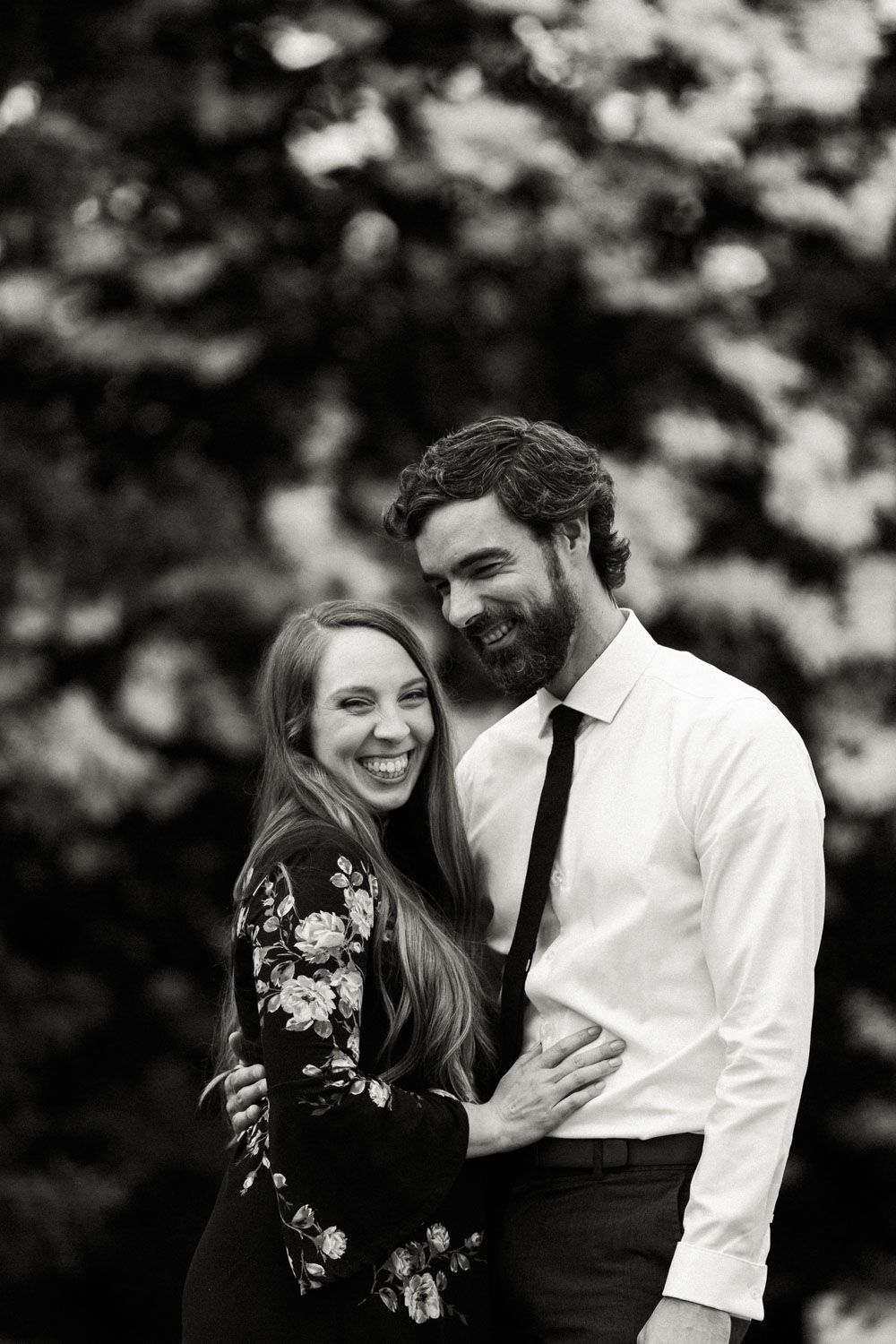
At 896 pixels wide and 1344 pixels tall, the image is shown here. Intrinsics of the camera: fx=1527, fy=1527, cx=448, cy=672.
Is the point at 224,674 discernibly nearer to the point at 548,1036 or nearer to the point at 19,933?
the point at 19,933

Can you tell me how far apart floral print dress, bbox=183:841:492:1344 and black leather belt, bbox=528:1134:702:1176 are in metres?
0.13

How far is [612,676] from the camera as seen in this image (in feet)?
6.34

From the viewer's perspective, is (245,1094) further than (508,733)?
No

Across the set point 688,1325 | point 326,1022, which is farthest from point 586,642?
point 688,1325

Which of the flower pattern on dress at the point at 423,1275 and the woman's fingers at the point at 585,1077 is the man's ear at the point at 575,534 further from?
the flower pattern on dress at the point at 423,1275

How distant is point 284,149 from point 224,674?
1103 mm

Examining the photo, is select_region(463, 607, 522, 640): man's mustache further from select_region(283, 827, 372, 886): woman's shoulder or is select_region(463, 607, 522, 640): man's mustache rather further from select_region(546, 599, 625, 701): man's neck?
select_region(283, 827, 372, 886): woman's shoulder

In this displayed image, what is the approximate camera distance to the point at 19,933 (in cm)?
310

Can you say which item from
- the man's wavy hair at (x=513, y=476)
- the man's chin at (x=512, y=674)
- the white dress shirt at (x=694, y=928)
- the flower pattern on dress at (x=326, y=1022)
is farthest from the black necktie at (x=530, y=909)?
the man's wavy hair at (x=513, y=476)

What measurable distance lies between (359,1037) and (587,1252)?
363mm

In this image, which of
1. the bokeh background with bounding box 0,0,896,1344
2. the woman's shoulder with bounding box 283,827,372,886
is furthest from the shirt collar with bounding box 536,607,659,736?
the bokeh background with bounding box 0,0,896,1344

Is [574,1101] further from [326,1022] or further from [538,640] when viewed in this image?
[538,640]

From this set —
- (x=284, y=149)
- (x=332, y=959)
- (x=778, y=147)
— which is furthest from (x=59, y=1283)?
(x=778, y=147)

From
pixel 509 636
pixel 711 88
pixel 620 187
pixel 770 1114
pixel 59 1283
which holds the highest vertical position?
pixel 711 88
